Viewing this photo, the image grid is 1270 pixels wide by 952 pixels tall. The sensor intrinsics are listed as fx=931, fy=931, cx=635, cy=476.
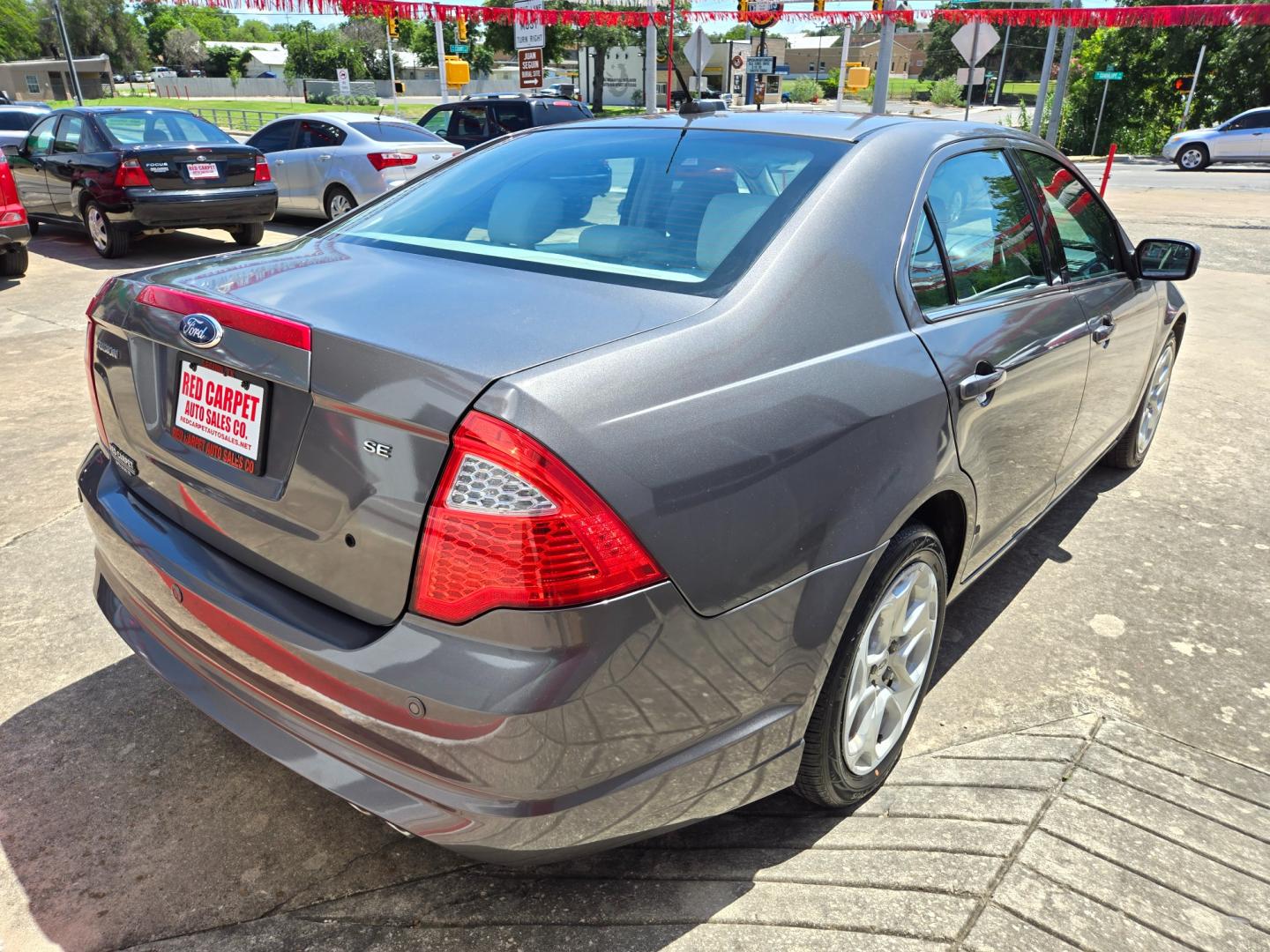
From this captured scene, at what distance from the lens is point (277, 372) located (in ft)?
5.78

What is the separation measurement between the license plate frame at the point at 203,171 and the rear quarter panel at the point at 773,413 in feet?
30.1

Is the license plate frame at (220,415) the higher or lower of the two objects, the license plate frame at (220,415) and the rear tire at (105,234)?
the higher

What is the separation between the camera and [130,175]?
368 inches

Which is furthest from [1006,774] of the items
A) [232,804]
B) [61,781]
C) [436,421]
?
[61,781]

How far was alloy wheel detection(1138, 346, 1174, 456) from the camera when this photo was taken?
467cm

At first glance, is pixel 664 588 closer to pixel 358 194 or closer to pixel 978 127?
pixel 978 127

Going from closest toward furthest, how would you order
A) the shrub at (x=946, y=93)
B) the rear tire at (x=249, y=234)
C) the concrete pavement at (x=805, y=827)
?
the concrete pavement at (x=805, y=827) < the rear tire at (x=249, y=234) < the shrub at (x=946, y=93)

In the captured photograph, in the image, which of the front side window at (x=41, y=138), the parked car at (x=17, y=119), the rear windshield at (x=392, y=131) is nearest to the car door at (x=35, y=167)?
the front side window at (x=41, y=138)

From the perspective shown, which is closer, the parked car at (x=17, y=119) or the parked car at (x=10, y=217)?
the parked car at (x=10, y=217)

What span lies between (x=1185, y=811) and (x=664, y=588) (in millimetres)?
1708

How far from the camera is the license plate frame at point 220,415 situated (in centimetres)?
184

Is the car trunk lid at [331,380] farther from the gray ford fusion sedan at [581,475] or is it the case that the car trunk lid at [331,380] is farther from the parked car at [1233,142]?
the parked car at [1233,142]

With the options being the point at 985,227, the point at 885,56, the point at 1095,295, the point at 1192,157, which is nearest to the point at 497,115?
the point at 1095,295

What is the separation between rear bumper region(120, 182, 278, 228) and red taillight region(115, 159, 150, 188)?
9cm
